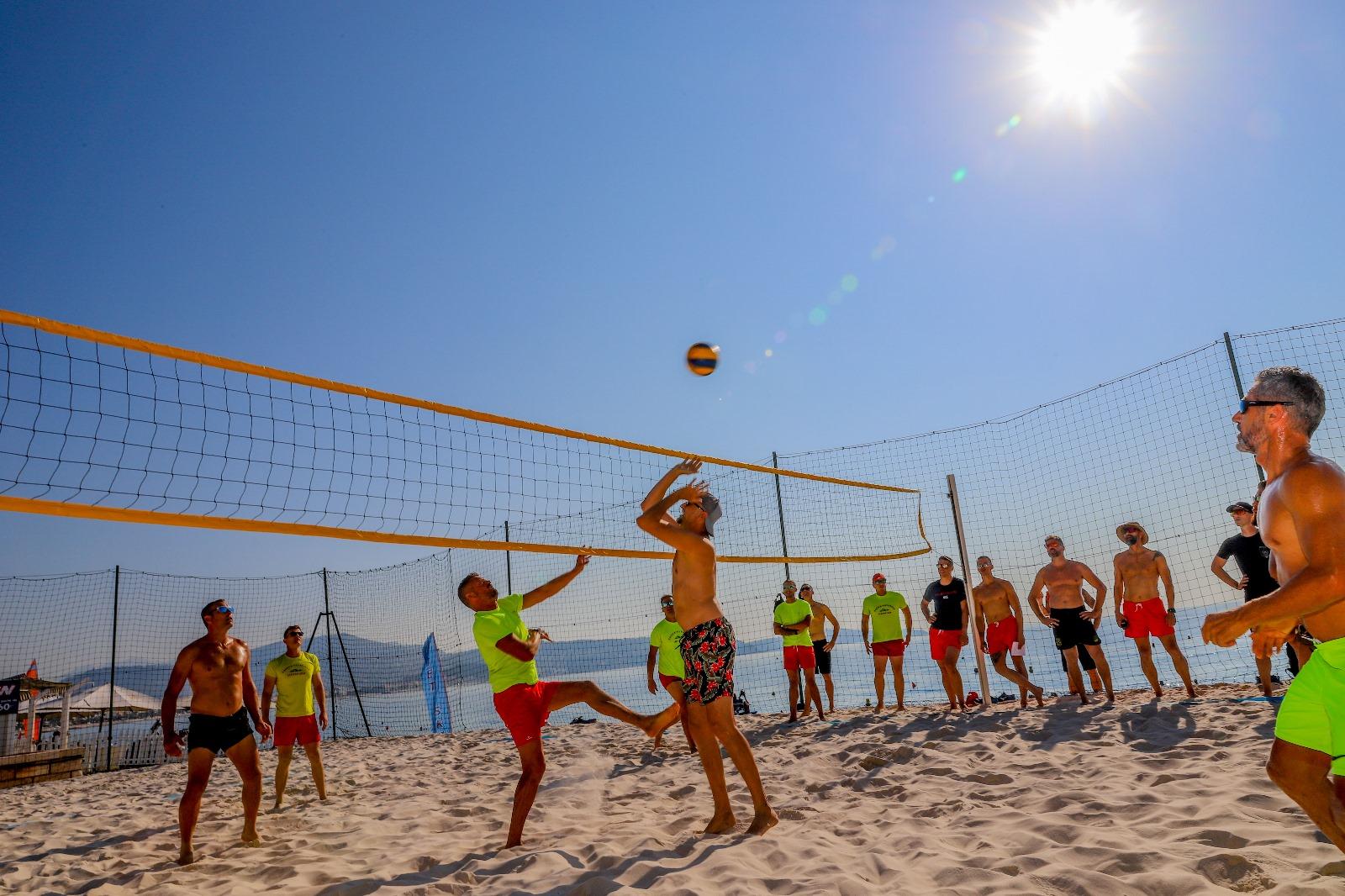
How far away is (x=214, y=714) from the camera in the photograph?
4.15m

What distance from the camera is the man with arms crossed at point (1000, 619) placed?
723 cm

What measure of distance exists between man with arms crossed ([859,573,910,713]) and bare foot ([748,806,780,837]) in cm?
476

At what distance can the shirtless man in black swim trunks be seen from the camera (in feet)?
13.0

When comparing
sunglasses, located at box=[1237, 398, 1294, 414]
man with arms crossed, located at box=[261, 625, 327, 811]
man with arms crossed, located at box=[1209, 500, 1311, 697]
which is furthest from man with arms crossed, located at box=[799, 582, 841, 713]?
sunglasses, located at box=[1237, 398, 1294, 414]

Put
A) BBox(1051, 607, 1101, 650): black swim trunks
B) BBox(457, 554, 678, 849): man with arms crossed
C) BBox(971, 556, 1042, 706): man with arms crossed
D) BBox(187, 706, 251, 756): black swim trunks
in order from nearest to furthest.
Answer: BBox(457, 554, 678, 849): man with arms crossed < BBox(187, 706, 251, 756): black swim trunks < BBox(1051, 607, 1101, 650): black swim trunks < BBox(971, 556, 1042, 706): man with arms crossed

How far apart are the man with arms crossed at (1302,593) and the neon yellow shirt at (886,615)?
6.05 metres

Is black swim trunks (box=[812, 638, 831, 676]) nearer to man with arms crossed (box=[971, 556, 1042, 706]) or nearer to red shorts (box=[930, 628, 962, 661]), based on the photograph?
red shorts (box=[930, 628, 962, 661])

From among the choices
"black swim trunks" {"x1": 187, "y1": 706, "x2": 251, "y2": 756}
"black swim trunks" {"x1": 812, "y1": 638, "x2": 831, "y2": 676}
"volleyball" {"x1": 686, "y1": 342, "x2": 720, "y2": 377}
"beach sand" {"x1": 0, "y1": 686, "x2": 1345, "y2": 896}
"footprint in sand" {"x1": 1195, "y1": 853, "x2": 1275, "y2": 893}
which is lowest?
"beach sand" {"x1": 0, "y1": 686, "x2": 1345, "y2": 896}

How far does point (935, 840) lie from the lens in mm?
2918

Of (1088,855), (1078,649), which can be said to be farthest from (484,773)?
(1078,649)

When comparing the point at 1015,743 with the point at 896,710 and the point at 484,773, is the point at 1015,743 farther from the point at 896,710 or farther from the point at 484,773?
the point at 484,773

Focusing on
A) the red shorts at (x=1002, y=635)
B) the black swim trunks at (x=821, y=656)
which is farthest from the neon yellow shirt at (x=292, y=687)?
the red shorts at (x=1002, y=635)

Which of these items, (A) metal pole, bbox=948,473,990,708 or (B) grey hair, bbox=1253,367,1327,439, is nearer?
(B) grey hair, bbox=1253,367,1327,439

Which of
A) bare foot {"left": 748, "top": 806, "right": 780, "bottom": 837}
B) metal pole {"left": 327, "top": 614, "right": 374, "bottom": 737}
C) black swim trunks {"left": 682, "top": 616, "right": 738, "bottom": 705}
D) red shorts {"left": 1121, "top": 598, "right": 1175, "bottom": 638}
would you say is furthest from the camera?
metal pole {"left": 327, "top": 614, "right": 374, "bottom": 737}
